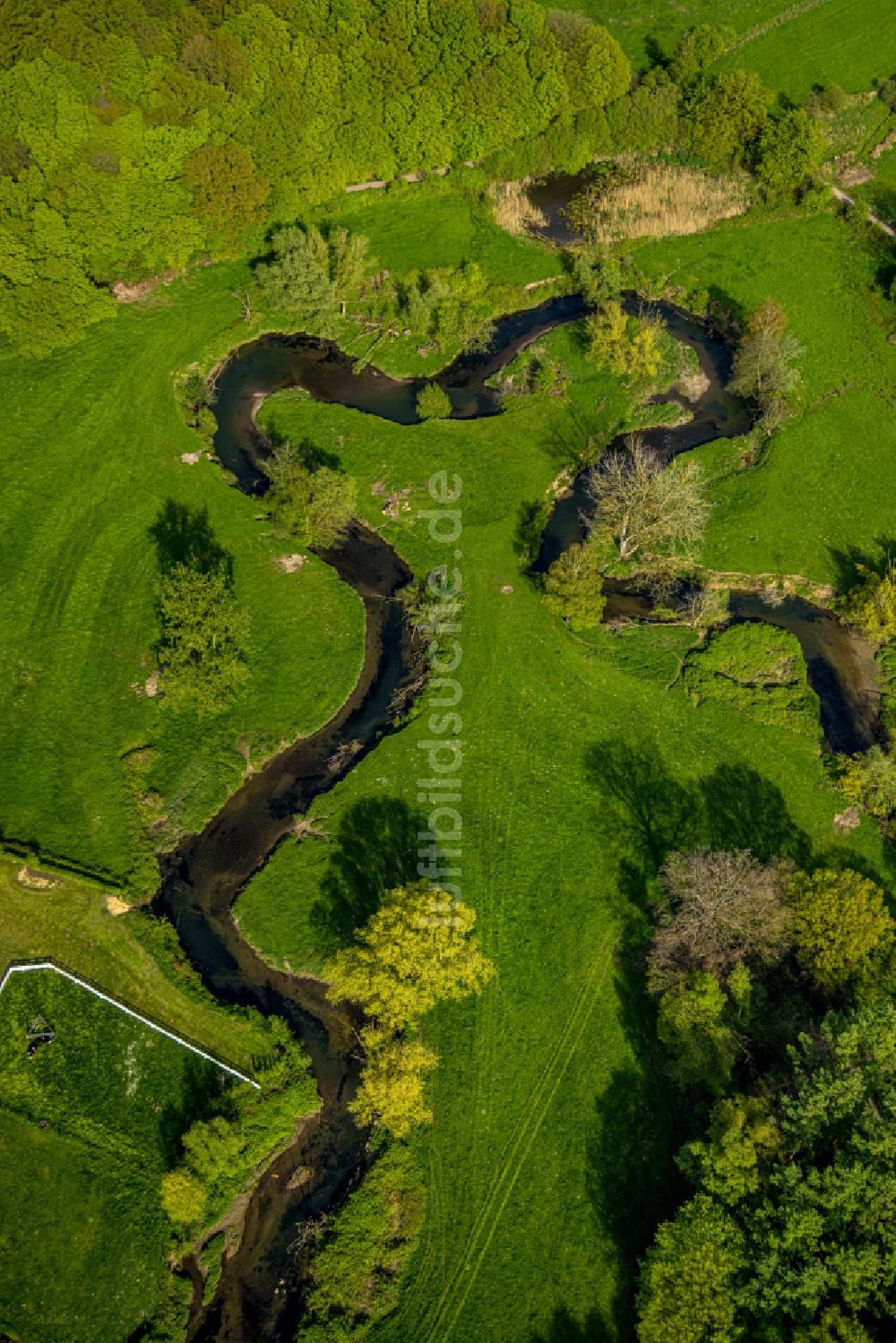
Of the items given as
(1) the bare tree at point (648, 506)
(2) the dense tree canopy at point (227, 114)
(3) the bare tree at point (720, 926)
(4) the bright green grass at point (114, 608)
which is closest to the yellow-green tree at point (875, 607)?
(1) the bare tree at point (648, 506)

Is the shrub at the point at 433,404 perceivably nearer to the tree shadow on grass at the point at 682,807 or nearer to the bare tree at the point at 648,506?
the bare tree at the point at 648,506

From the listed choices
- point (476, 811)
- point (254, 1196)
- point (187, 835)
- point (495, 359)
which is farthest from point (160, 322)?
point (254, 1196)

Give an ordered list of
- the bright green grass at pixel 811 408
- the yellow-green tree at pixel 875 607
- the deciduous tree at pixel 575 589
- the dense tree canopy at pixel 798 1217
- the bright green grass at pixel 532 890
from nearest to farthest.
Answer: the dense tree canopy at pixel 798 1217, the bright green grass at pixel 532 890, the deciduous tree at pixel 575 589, the yellow-green tree at pixel 875 607, the bright green grass at pixel 811 408

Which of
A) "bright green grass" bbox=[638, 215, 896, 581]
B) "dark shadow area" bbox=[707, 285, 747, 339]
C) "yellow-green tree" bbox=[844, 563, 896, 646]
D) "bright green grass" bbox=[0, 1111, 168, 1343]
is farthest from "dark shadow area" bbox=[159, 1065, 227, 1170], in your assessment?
"dark shadow area" bbox=[707, 285, 747, 339]

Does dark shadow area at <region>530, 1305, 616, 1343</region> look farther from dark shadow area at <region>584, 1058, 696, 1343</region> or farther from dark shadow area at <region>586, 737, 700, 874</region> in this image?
dark shadow area at <region>586, 737, 700, 874</region>

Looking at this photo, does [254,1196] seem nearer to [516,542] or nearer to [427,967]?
[427,967]

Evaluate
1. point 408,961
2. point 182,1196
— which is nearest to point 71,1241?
point 182,1196

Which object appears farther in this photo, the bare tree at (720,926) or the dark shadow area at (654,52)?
the dark shadow area at (654,52)
